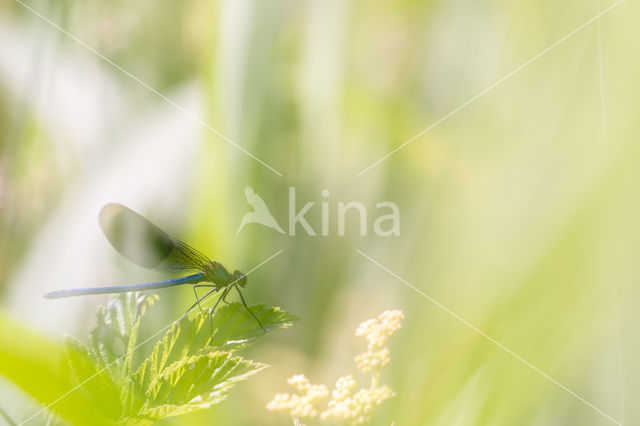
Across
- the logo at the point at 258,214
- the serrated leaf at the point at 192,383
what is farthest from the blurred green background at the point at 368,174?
the serrated leaf at the point at 192,383

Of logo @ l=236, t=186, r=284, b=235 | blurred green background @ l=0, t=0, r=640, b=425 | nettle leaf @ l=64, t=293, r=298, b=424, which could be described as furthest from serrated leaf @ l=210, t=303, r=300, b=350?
logo @ l=236, t=186, r=284, b=235

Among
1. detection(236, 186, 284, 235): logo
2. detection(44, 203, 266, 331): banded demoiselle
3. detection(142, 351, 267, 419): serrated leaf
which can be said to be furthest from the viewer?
detection(236, 186, 284, 235): logo

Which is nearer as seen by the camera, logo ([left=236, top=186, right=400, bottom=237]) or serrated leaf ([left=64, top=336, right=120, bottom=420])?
serrated leaf ([left=64, top=336, right=120, bottom=420])

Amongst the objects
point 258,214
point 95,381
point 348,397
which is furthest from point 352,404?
point 258,214

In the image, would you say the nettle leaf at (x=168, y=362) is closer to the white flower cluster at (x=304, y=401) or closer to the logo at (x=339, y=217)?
the white flower cluster at (x=304, y=401)

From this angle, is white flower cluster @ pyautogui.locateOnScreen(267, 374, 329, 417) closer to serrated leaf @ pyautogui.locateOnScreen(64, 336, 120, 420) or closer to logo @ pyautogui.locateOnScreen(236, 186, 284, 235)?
serrated leaf @ pyautogui.locateOnScreen(64, 336, 120, 420)

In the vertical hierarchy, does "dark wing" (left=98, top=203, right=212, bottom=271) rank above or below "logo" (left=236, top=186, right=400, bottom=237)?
above

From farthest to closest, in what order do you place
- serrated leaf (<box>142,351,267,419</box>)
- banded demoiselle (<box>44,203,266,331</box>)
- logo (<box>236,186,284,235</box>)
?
logo (<box>236,186,284,235</box>) < banded demoiselle (<box>44,203,266,331</box>) < serrated leaf (<box>142,351,267,419</box>)

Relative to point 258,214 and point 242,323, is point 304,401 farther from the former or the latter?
point 258,214

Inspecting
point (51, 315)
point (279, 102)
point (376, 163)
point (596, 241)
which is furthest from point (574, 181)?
point (51, 315)
